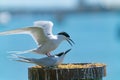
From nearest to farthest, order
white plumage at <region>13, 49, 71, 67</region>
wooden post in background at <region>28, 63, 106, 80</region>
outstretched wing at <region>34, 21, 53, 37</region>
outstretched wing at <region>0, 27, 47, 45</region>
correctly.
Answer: wooden post in background at <region>28, 63, 106, 80</region> < white plumage at <region>13, 49, 71, 67</region> < outstretched wing at <region>0, 27, 47, 45</region> < outstretched wing at <region>34, 21, 53, 37</region>

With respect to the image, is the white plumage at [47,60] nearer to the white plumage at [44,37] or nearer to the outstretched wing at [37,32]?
the white plumage at [44,37]

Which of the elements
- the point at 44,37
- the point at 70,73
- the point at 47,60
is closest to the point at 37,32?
the point at 44,37

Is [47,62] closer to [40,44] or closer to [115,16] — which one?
[40,44]

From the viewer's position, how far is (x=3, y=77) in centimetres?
1798

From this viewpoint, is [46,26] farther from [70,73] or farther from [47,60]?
[70,73]

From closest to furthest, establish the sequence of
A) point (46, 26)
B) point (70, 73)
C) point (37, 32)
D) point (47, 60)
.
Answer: point (70, 73) < point (47, 60) < point (37, 32) < point (46, 26)

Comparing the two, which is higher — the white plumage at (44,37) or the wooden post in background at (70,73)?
the white plumage at (44,37)

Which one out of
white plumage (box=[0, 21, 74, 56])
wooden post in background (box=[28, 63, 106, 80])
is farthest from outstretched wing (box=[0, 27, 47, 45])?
→ wooden post in background (box=[28, 63, 106, 80])

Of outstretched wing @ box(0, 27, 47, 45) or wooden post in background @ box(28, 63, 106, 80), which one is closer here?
wooden post in background @ box(28, 63, 106, 80)

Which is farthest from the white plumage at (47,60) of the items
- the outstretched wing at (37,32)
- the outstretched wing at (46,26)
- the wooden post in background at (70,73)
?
the outstretched wing at (46,26)

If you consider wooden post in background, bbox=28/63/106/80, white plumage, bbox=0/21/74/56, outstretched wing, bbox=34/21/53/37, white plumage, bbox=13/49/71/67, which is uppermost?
outstretched wing, bbox=34/21/53/37

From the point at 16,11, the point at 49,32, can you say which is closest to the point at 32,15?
the point at 16,11

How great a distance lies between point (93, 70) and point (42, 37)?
120 cm

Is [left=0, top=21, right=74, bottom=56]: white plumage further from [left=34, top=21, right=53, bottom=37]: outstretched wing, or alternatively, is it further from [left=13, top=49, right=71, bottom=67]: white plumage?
[left=13, top=49, right=71, bottom=67]: white plumage
